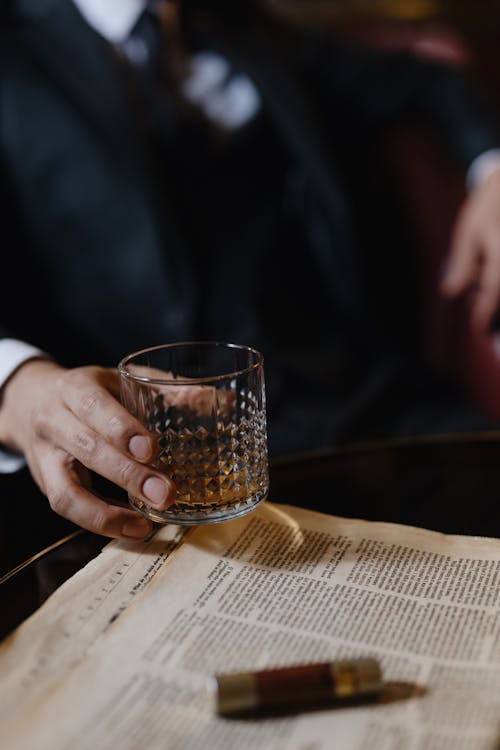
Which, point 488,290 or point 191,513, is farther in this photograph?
point 488,290

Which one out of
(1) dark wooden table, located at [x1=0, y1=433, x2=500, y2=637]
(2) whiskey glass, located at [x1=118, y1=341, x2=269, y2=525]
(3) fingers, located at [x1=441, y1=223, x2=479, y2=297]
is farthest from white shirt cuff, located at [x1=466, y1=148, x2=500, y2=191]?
(2) whiskey glass, located at [x1=118, y1=341, x2=269, y2=525]

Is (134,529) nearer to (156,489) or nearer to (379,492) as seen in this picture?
(156,489)

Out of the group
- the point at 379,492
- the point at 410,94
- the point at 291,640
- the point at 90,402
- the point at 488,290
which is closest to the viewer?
the point at 291,640

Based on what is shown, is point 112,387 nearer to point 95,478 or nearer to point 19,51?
point 95,478

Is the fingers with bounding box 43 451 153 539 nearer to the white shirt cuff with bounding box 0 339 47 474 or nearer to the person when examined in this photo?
Result: the white shirt cuff with bounding box 0 339 47 474

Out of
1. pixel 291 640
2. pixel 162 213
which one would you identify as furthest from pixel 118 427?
pixel 162 213

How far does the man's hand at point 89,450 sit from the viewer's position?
55 centimetres

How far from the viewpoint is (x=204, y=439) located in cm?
57

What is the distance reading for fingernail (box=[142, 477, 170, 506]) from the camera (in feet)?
1.79

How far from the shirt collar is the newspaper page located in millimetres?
844

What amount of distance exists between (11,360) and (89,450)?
181 millimetres

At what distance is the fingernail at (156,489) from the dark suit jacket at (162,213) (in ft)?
1.52

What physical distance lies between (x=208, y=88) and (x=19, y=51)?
291 millimetres

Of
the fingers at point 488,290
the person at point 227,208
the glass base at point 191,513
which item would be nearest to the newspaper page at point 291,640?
the glass base at point 191,513
